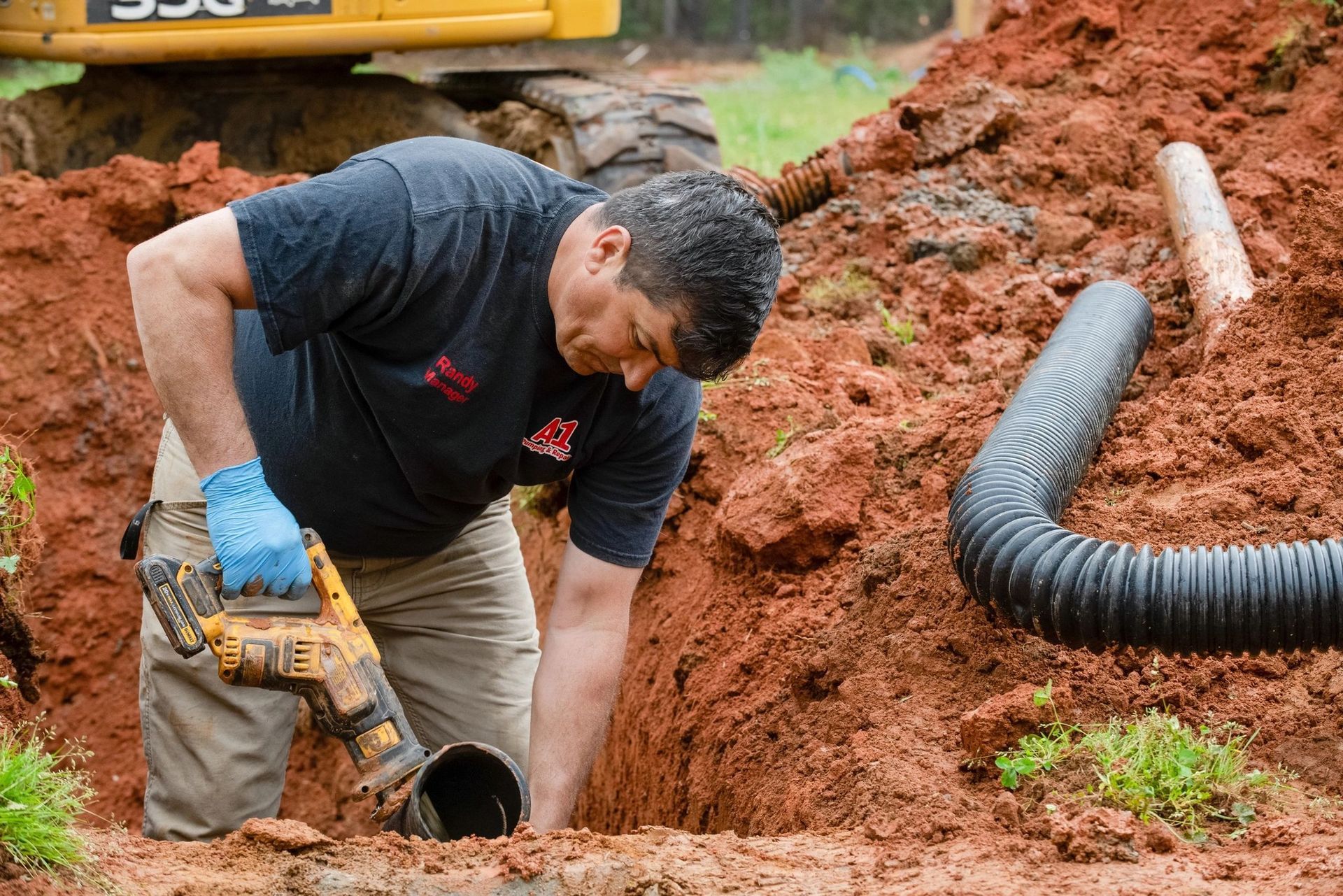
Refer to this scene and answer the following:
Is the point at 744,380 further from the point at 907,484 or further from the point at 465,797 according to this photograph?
the point at 465,797

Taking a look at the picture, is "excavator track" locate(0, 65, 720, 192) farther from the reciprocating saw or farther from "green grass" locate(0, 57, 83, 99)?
"green grass" locate(0, 57, 83, 99)

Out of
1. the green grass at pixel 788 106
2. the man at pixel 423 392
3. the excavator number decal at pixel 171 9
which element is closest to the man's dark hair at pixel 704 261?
the man at pixel 423 392

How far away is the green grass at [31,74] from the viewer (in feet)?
49.6

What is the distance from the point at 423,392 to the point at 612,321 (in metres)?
0.53

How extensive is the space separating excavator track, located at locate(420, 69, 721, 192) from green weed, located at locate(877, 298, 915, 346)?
7.54 ft

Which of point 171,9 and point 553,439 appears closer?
point 553,439

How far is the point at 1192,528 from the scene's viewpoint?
3131 mm

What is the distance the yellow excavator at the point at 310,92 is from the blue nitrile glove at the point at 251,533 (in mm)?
4506

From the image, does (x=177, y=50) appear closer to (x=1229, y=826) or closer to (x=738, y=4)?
(x=1229, y=826)

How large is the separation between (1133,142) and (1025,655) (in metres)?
3.63

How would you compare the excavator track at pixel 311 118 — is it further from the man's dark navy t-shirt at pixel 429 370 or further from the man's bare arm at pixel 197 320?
the man's bare arm at pixel 197 320

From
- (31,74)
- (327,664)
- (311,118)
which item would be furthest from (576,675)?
(31,74)

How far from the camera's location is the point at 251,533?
9.01 feet

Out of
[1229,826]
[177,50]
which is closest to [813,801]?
[1229,826]
